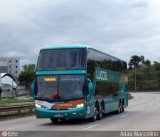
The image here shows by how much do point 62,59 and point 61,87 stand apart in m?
1.42

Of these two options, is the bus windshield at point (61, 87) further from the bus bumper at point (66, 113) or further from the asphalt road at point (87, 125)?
the asphalt road at point (87, 125)

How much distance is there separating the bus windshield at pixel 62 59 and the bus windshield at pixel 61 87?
510 millimetres

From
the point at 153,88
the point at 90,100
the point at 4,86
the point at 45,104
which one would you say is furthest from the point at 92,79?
the point at 153,88

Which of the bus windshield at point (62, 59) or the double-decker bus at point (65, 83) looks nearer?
the double-decker bus at point (65, 83)

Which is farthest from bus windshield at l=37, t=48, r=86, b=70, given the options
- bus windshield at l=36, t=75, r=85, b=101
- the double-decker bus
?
bus windshield at l=36, t=75, r=85, b=101

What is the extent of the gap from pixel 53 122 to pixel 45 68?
10.3ft

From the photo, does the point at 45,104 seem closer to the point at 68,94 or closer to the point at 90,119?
the point at 68,94

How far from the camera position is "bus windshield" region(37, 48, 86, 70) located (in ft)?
77.3

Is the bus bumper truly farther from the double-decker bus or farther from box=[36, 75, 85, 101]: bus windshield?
A: box=[36, 75, 85, 101]: bus windshield

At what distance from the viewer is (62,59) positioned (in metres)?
Answer: 23.8

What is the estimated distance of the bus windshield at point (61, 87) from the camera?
23219 millimetres

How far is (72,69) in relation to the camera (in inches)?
925

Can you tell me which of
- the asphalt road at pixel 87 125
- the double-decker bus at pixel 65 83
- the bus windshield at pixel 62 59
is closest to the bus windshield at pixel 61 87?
the double-decker bus at pixel 65 83

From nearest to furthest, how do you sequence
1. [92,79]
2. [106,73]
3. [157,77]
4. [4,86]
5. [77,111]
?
[77,111], [92,79], [106,73], [4,86], [157,77]
